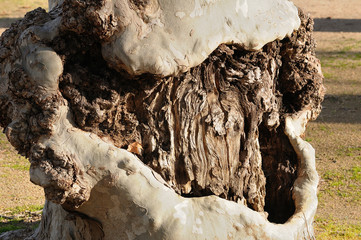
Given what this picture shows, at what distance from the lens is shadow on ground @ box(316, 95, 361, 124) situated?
21.1 ft

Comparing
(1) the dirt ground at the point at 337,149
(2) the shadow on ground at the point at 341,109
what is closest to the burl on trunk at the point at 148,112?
(1) the dirt ground at the point at 337,149

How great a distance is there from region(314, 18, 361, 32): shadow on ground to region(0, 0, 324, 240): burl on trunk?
9060mm

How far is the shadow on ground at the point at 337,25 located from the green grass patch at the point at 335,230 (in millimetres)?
7956

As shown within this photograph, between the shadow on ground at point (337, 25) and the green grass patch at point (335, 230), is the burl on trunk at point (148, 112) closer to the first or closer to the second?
the green grass patch at point (335, 230)

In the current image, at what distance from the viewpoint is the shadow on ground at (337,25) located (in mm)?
11266

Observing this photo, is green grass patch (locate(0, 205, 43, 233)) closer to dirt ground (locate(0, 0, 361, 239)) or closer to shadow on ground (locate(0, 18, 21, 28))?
dirt ground (locate(0, 0, 361, 239))

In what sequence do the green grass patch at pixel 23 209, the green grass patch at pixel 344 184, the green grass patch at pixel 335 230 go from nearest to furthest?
the green grass patch at pixel 335 230
the green grass patch at pixel 23 209
the green grass patch at pixel 344 184

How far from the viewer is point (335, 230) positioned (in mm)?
3773

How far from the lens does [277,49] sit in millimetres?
2781

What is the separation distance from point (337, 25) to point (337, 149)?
6714 millimetres

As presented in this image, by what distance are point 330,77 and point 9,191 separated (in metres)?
5.11

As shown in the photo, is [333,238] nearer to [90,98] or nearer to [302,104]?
[302,104]

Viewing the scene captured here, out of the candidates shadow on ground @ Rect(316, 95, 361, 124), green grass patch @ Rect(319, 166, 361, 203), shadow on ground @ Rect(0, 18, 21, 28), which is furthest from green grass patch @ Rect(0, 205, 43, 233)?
shadow on ground @ Rect(0, 18, 21, 28)


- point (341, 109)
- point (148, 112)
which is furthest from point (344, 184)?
point (148, 112)
